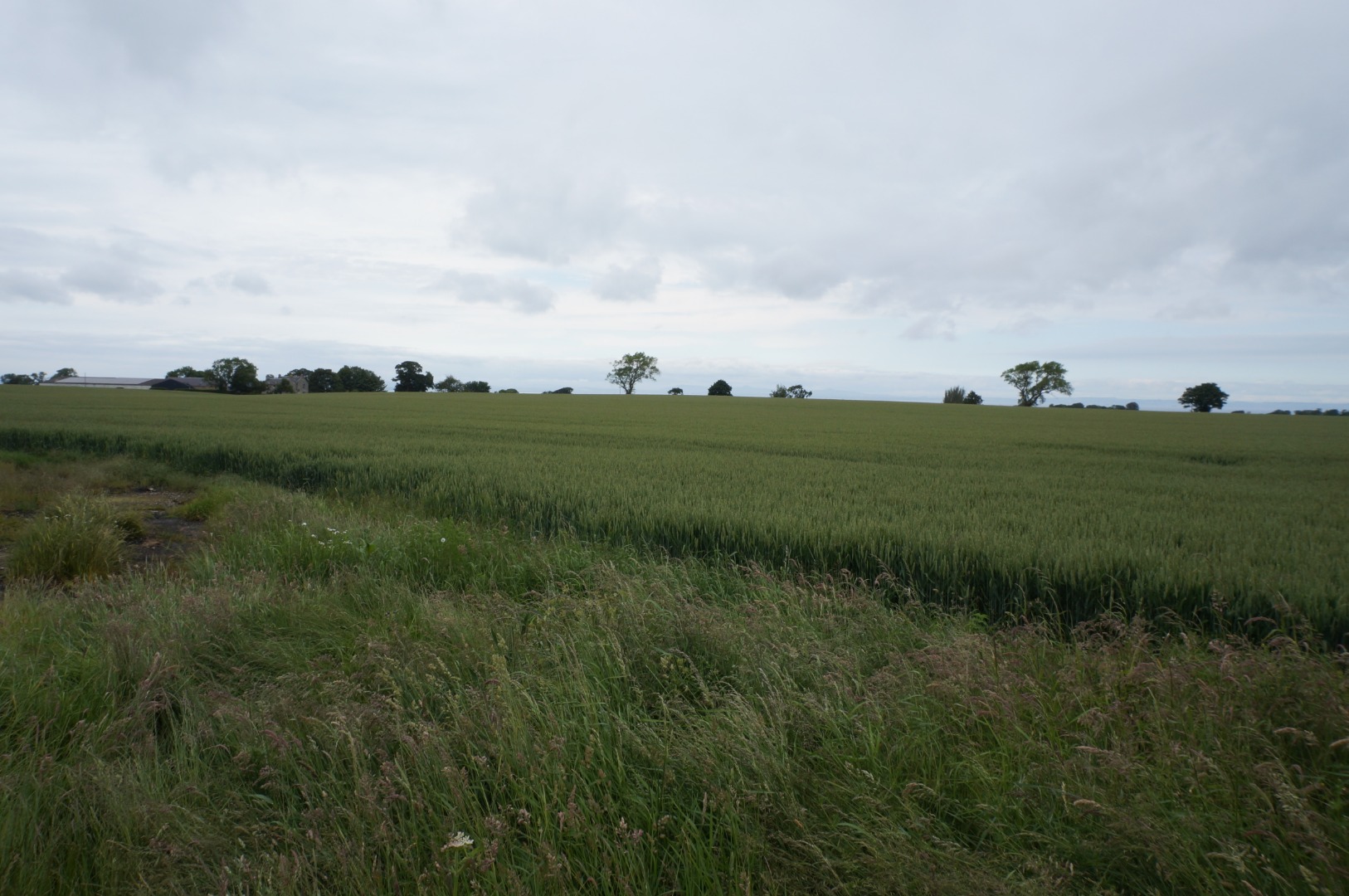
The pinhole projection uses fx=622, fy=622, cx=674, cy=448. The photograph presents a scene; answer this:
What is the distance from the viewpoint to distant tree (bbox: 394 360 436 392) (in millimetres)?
88312

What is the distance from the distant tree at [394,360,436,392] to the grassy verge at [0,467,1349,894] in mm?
90961

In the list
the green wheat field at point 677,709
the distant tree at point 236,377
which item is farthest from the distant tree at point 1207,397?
the distant tree at point 236,377

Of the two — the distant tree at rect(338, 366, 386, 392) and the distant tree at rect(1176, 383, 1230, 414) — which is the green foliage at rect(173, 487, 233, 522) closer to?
the distant tree at rect(338, 366, 386, 392)

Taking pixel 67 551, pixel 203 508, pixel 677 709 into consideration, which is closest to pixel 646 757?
pixel 677 709

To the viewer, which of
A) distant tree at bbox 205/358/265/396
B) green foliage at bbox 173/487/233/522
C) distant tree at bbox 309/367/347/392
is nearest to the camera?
green foliage at bbox 173/487/233/522

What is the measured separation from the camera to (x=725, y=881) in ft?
7.23

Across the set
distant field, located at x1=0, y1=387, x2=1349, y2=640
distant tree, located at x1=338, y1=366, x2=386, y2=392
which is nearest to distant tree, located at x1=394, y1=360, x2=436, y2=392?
distant tree, located at x1=338, y1=366, x2=386, y2=392

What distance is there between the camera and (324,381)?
86.2 meters

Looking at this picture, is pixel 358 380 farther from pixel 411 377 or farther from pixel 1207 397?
pixel 1207 397

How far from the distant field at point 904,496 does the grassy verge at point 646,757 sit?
1.27m

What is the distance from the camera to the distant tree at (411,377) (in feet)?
290

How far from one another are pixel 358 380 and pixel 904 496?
309ft

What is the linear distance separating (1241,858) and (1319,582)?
426cm

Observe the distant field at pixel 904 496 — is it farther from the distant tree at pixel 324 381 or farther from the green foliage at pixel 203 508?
the distant tree at pixel 324 381
